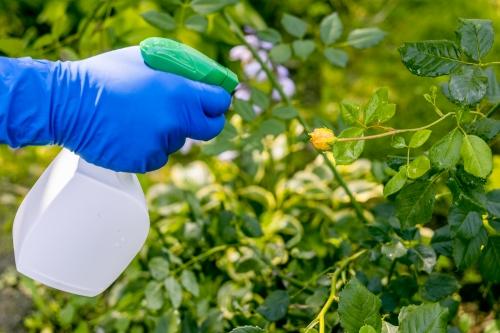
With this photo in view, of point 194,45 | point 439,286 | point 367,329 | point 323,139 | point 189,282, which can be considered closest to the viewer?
point 367,329

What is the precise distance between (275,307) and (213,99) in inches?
16.5

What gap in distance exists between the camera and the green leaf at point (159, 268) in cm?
157

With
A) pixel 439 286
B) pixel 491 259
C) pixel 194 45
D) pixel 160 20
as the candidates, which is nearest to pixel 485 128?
pixel 491 259

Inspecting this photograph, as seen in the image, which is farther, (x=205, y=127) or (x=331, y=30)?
(x=331, y=30)

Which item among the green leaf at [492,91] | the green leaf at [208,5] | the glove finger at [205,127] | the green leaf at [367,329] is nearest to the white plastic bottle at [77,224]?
the glove finger at [205,127]

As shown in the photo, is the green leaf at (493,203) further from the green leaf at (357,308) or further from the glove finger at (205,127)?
the glove finger at (205,127)

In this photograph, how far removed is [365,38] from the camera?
1517 mm

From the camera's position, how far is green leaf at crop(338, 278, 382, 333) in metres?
0.96

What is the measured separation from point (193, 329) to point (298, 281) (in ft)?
0.80

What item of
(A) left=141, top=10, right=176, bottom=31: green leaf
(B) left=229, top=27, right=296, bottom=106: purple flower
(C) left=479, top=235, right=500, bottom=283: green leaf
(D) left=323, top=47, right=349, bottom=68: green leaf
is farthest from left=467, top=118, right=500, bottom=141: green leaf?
(B) left=229, top=27, right=296, bottom=106: purple flower

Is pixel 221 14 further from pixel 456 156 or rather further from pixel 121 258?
pixel 456 156

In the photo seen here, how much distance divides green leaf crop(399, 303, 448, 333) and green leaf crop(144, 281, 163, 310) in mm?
740

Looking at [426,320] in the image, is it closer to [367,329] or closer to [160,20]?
[367,329]

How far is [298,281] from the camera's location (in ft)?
4.85
